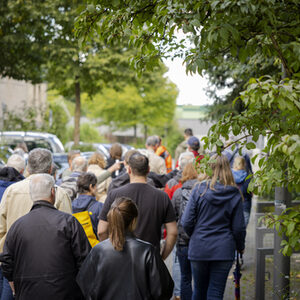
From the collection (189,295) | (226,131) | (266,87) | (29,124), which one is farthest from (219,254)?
(29,124)

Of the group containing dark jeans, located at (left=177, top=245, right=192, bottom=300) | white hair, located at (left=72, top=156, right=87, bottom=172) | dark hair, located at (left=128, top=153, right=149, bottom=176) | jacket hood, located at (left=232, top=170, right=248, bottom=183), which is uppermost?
dark hair, located at (left=128, top=153, right=149, bottom=176)

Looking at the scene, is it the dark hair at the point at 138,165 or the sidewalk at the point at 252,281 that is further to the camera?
the sidewalk at the point at 252,281

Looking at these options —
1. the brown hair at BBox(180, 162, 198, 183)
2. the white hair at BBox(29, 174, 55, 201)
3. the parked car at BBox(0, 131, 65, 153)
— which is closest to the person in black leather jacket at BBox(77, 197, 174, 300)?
the white hair at BBox(29, 174, 55, 201)

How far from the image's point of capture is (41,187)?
422cm

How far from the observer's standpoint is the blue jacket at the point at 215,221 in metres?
5.20

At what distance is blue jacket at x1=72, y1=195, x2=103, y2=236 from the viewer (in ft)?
18.9

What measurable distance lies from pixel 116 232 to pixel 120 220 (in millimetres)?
95

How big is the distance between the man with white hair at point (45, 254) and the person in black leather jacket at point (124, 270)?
1.52 ft

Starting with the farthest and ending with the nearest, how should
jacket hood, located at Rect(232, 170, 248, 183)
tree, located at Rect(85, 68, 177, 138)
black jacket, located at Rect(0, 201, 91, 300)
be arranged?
tree, located at Rect(85, 68, 177, 138) → jacket hood, located at Rect(232, 170, 248, 183) → black jacket, located at Rect(0, 201, 91, 300)

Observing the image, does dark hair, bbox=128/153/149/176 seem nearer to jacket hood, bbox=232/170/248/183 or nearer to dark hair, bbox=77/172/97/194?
dark hair, bbox=77/172/97/194

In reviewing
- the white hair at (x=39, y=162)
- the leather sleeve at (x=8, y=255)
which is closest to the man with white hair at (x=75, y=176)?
the white hair at (x=39, y=162)

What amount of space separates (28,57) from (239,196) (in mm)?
18165

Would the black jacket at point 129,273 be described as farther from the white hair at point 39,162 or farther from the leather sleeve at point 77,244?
the white hair at point 39,162

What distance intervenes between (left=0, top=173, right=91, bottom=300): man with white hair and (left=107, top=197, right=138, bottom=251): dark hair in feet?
1.83
